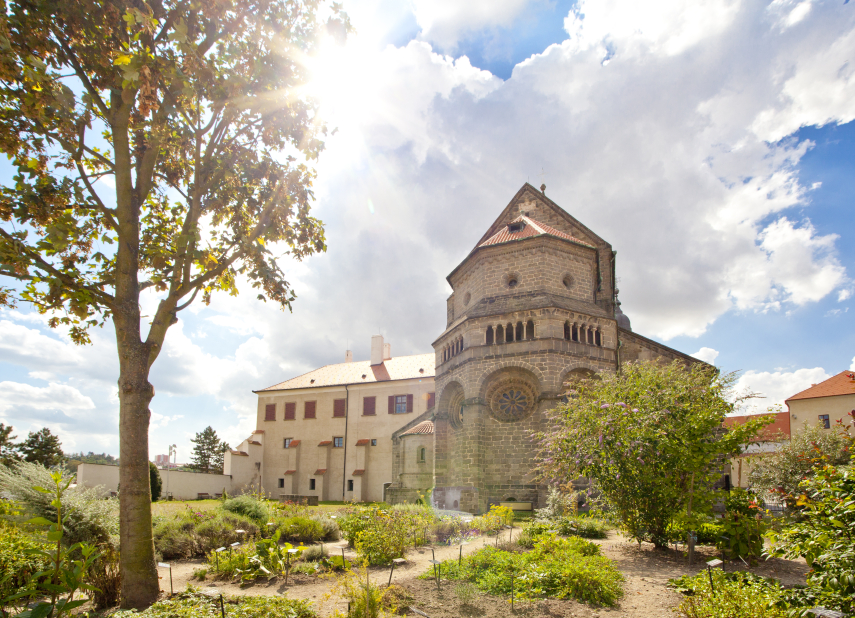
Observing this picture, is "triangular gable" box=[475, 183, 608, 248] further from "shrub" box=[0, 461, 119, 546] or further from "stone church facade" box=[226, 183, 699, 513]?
"shrub" box=[0, 461, 119, 546]

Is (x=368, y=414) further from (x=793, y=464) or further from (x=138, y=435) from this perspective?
(x=138, y=435)

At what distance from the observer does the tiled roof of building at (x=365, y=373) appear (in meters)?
36.9

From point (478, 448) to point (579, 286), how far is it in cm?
903

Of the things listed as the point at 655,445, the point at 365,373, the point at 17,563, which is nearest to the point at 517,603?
the point at 655,445

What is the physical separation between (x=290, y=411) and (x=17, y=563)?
3316 centimetres

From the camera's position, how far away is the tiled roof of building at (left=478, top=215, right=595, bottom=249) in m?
23.7

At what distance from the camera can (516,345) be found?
858 inches

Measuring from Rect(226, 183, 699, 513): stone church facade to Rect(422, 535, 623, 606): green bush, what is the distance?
10.3 m

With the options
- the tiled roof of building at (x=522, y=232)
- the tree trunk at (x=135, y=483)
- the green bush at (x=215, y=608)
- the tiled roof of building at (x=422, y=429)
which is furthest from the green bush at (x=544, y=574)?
the tiled roof of building at (x=422, y=429)

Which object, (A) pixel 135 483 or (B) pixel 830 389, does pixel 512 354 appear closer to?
(A) pixel 135 483

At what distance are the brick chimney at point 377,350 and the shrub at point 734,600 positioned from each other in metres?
34.2

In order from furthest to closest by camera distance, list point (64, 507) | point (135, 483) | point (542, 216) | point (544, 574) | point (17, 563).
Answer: point (542, 216) < point (64, 507) < point (544, 574) < point (135, 483) < point (17, 563)

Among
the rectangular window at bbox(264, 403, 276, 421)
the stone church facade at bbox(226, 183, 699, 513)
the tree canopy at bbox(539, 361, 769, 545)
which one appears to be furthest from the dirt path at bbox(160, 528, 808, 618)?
the rectangular window at bbox(264, 403, 276, 421)

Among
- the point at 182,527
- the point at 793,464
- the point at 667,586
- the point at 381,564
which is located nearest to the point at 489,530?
the point at 381,564
